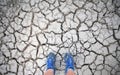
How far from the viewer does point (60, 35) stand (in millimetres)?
3035

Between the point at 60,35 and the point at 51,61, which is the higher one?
the point at 60,35

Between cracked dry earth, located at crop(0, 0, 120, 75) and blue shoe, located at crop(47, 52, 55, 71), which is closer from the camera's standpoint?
blue shoe, located at crop(47, 52, 55, 71)

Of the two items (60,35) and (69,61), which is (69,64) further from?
(60,35)

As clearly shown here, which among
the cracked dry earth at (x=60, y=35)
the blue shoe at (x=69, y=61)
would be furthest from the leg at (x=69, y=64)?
the cracked dry earth at (x=60, y=35)

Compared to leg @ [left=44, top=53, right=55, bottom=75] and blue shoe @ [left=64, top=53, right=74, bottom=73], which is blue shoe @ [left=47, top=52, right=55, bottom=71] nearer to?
leg @ [left=44, top=53, right=55, bottom=75]

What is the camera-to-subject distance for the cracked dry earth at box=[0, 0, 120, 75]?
296 centimetres

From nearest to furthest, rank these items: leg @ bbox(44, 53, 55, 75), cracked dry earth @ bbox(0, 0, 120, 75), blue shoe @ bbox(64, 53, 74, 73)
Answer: leg @ bbox(44, 53, 55, 75) < blue shoe @ bbox(64, 53, 74, 73) < cracked dry earth @ bbox(0, 0, 120, 75)

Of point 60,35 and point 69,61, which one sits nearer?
point 69,61

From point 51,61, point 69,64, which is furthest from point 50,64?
point 69,64

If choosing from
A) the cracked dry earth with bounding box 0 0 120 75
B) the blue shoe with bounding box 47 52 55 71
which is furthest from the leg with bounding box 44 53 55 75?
the cracked dry earth with bounding box 0 0 120 75

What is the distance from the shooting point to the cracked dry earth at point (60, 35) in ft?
9.72

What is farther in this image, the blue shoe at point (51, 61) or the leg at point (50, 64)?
the blue shoe at point (51, 61)

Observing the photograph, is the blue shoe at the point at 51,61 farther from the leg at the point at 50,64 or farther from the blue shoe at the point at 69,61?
the blue shoe at the point at 69,61

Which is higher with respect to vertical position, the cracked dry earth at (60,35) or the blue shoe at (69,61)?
the cracked dry earth at (60,35)
